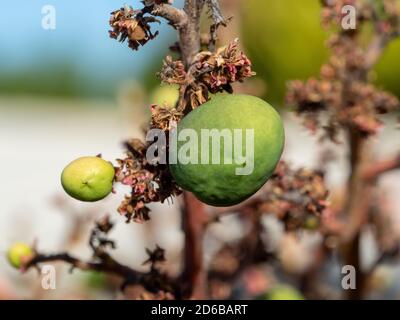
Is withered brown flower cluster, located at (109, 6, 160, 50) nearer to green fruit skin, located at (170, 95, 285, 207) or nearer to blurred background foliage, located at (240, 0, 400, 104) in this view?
green fruit skin, located at (170, 95, 285, 207)

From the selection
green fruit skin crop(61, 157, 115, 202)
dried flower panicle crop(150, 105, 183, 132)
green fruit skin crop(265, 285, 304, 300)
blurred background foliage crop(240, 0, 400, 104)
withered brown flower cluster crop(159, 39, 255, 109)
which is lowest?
green fruit skin crop(265, 285, 304, 300)

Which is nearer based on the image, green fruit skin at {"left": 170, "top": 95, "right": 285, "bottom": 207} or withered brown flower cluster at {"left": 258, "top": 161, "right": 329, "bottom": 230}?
green fruit skin at {"left": 170, "top": 95, "right": 285, "bottom": 207}

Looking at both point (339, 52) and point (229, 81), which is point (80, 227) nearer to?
point (339, 52)

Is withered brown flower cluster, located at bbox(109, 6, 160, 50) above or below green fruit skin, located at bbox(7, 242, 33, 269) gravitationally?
above

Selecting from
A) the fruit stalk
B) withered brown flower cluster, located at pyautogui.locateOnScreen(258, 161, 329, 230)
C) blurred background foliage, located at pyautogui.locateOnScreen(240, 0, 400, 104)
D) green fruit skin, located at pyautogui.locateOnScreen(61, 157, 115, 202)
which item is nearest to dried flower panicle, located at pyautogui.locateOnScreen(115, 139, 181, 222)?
green fruit skin, located at pyautogui.locateOnScreen(61, 157, 115, 202)
